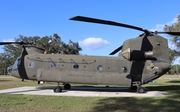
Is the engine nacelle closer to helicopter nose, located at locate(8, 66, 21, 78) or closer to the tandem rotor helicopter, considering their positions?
the tandem rotor helicopter

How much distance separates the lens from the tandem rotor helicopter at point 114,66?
526 inches

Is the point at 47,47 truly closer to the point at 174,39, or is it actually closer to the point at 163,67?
the point at 174,39

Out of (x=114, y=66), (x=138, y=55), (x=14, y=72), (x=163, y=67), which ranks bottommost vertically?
(x=14, y=72)

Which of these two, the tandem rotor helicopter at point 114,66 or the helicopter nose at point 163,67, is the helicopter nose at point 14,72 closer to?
the tandem rotor helicopter at point 114,66

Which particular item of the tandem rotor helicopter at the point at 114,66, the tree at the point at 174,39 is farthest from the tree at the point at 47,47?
the tandem rotor helicopter at the point at 114,66

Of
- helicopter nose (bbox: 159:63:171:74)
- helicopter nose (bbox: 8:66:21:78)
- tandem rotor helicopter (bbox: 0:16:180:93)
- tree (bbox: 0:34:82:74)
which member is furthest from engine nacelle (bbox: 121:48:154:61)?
tree (bbox: 0:34:82:74)

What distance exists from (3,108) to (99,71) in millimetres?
7436

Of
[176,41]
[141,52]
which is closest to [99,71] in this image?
[141,52]

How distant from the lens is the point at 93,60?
13945mm

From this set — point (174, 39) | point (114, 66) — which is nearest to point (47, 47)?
point (174, 39)

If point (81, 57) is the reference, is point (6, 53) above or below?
above

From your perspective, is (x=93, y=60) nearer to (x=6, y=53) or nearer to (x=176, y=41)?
(x=176, y=41)

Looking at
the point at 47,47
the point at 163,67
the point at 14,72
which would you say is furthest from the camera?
the point at 47,47

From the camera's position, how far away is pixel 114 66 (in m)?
13.8
